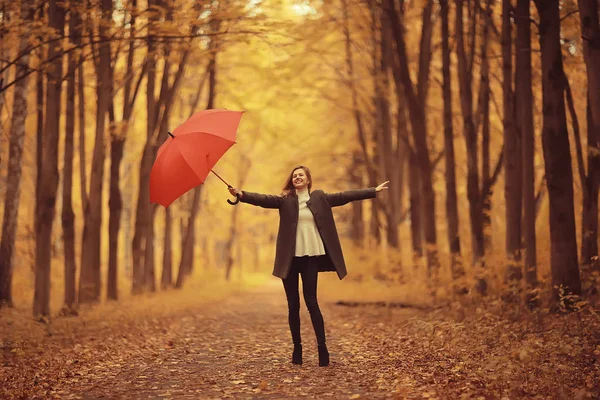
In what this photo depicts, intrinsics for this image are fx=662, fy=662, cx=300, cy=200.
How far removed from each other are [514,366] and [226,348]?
4184mm

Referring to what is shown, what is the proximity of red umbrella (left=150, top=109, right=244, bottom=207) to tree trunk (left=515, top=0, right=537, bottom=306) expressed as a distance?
5.38m

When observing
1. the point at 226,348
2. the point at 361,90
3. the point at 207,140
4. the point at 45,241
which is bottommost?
the point at 226,348

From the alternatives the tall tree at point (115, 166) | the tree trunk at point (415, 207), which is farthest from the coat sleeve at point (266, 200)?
the tree trunk at point (415, 207)

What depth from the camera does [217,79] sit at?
2228 centimetres

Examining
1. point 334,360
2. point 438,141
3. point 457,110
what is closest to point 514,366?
point 334,360

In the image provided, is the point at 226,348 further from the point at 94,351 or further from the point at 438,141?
the point at 438,141

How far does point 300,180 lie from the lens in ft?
24.0

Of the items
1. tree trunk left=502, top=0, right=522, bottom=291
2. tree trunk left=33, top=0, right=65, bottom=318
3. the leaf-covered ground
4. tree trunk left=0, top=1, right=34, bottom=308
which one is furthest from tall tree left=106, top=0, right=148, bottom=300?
tree trunk left=502, top=0, right=522, bottom=291

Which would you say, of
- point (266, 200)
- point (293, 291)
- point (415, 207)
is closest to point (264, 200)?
point (266, 200)

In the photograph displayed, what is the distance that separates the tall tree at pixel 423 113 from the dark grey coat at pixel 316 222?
26.9ft

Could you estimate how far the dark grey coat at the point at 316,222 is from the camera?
7.11m

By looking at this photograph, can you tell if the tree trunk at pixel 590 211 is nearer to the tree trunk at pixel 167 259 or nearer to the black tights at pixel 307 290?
the black tights at pixel 307 290

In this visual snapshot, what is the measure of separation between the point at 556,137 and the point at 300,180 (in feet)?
13.6

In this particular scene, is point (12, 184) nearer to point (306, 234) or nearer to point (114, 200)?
point (114, 200)
